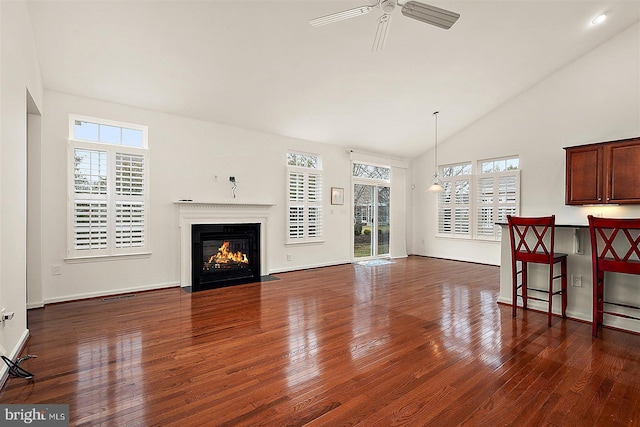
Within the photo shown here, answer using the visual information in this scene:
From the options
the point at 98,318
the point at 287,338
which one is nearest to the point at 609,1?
the point at 287,338

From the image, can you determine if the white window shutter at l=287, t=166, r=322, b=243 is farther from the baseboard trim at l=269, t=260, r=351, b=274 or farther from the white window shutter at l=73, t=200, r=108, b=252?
the white window shutter at l=73, t=200, r=108, b=252

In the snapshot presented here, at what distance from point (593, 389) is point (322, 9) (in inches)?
168

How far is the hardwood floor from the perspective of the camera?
6.20ft

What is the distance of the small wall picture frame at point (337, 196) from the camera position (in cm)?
705

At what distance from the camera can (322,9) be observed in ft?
12.0

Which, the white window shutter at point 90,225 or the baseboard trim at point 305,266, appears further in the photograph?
the baseboard trim at point 305,266

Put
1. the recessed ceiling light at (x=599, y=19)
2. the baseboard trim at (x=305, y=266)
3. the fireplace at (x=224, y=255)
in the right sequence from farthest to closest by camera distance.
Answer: the baseboard trim at (x=305, y=266), the fireplace at (x=224, y=255), the recessed ceiling light at (x=599, y=19)

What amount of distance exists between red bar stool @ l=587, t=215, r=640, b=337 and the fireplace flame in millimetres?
4837

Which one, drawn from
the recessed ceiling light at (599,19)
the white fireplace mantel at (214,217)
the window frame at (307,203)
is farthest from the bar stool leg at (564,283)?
the white fireplace mantel at (214,217)

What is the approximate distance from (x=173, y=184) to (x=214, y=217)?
815mm

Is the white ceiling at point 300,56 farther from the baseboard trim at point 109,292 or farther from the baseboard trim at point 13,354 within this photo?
the baseboard trim at point 13,354

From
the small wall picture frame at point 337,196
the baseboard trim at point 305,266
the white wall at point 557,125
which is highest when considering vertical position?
the white wall at point 557,125

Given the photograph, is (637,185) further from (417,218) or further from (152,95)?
(152,95)

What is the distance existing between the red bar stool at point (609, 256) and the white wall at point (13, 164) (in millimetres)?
4944
